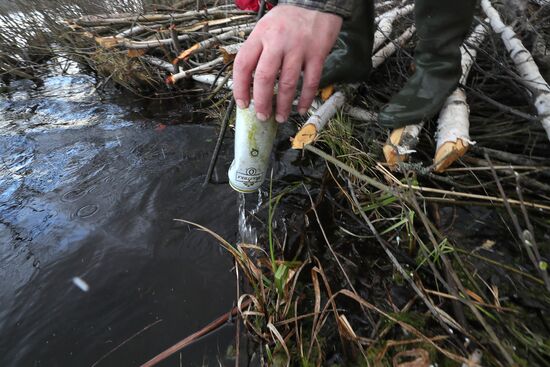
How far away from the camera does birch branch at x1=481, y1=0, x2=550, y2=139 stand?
1737 mm

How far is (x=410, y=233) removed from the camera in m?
1.52

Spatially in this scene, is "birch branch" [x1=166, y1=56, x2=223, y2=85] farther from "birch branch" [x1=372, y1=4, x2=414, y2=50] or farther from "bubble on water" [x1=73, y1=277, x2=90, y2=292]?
"bubble on water" [x1=73, y1=277, x2=90, y2=292]

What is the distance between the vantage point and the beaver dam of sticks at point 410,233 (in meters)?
1.21

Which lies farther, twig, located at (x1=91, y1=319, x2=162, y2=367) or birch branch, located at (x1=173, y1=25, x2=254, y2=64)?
birch branch, located at (x1=173, y1=25, x2=254, y2=64)

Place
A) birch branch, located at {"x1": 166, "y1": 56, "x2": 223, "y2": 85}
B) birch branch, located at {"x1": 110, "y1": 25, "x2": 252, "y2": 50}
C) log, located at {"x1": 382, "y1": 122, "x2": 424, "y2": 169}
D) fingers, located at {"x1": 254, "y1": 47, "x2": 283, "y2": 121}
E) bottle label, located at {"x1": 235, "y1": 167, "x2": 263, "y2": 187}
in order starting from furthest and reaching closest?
1. birch branch, located at {"x1": 110, "y1": 25, "x2": 252, "y2": 50}
2. birch branch, located at {"x1": 166, "y1": 56, "x2": 223, "y2": 85}
3. log, located at {"x1": 382, "y1": 122, "x2": 424, "y2": 169}
4. bottle label, located at {"x1": 235, "y1": 167, "x2": 263, "y2": 187}
5. fingers, located at {"x1": 254, "y1": 47, "x2": 283, "y2": 121}

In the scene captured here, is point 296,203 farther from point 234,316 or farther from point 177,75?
point 177,75

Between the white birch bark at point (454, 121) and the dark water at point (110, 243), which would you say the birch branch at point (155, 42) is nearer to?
the dark water at point (110, 243)

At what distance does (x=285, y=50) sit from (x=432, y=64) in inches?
52.0

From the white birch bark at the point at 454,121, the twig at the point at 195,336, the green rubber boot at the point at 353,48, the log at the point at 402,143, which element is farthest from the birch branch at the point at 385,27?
the twig at the point at 195,336

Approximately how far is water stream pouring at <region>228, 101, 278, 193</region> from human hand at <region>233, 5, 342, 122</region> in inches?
14.2

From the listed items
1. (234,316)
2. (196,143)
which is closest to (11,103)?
(196,143)

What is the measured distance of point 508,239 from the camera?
1.59 meters

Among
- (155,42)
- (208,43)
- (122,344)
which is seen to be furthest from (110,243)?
(155,42)

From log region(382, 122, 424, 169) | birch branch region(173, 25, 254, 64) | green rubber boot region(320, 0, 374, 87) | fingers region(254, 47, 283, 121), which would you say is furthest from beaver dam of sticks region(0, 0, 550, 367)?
birch branch region(173, 25, 254, 64)
